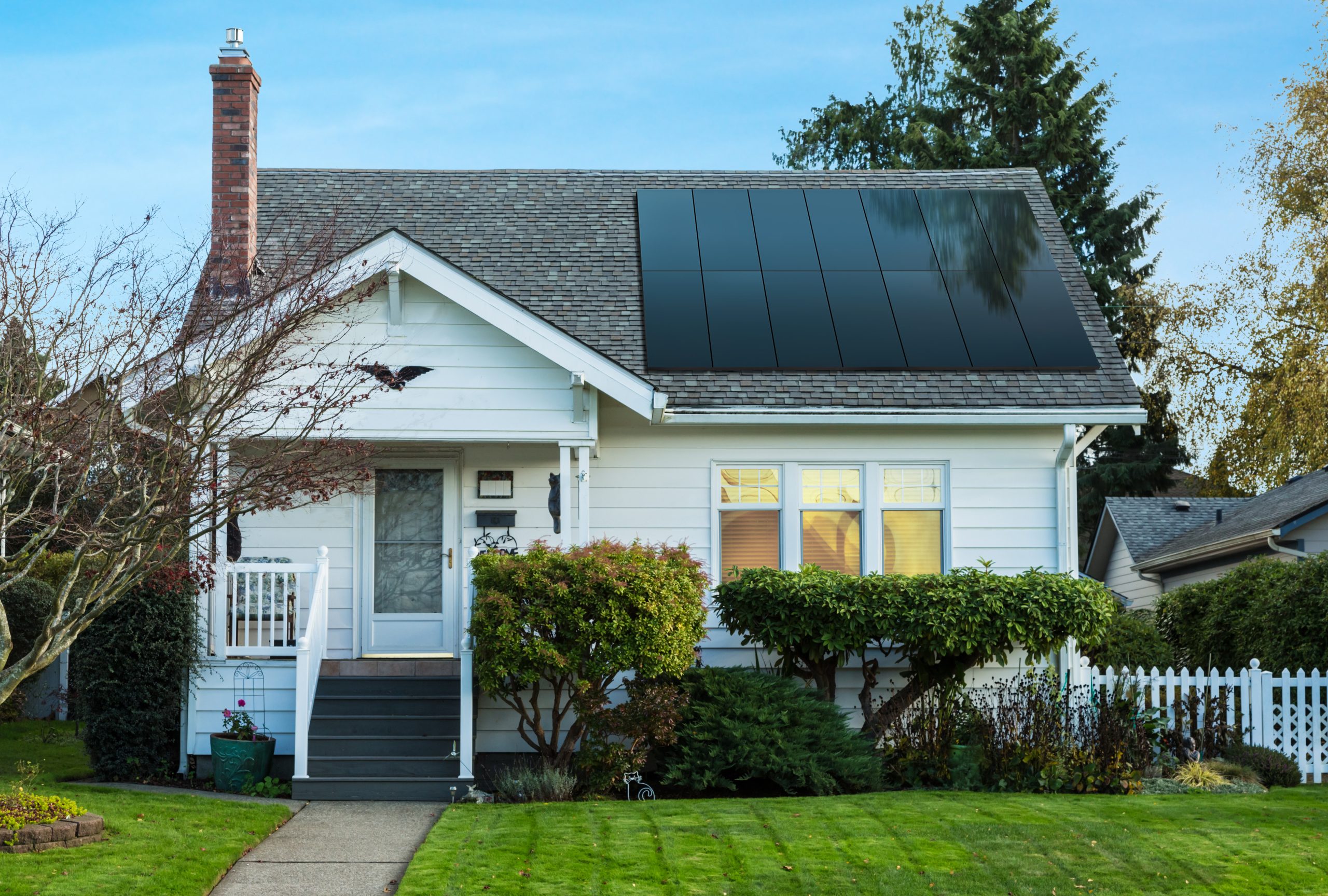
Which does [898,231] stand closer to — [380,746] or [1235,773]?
[1235,773]

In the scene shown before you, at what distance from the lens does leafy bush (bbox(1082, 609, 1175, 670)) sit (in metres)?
16.1

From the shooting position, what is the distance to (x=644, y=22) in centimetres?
2498

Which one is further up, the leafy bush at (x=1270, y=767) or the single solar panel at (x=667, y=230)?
the single solar panel at (x=667, y=230)

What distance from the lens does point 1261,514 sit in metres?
22.1

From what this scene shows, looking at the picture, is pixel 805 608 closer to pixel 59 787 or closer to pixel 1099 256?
pixel 59 787

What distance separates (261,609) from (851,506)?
5.86m

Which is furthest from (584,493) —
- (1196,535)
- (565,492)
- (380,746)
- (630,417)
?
(1196,535)

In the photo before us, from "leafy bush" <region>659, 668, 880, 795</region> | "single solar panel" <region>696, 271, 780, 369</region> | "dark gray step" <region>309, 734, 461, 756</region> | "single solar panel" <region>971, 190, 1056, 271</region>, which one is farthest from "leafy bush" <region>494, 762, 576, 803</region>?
"single solar panel" <region>971, 190, 1056, 271</region>

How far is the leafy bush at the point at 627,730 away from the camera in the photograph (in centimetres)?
1038

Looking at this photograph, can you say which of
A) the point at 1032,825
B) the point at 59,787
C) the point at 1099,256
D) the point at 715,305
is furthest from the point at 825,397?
the point at 1099,256

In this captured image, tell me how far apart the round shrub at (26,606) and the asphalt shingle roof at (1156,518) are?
20271mm

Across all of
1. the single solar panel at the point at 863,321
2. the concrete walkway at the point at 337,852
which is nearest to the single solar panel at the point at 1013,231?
the single solar panel at the point at 863,321

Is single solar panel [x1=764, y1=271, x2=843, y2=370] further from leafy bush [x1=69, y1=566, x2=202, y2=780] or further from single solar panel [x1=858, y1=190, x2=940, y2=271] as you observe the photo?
leafy bush [x1=69, y1=566, x2=202, y2=780]

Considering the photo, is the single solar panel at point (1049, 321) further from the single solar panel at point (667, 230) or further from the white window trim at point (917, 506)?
the single solar panel at point (667, 230)
